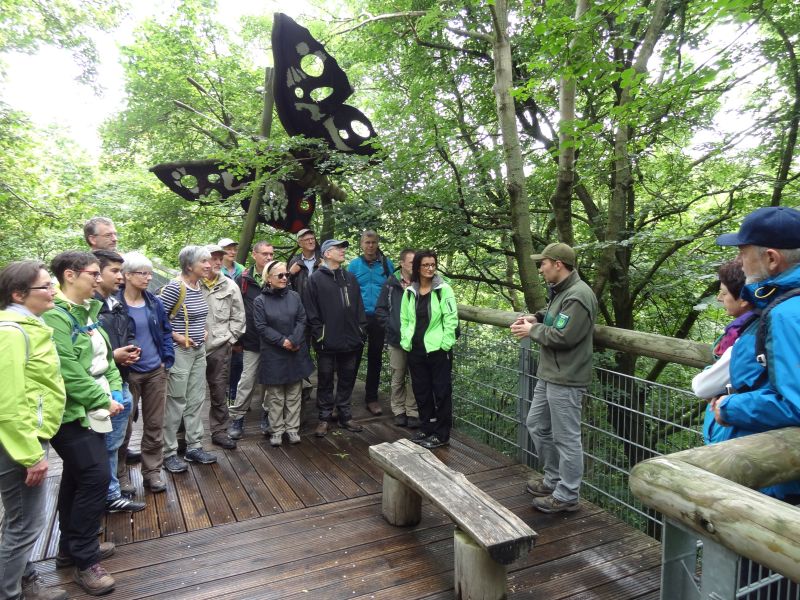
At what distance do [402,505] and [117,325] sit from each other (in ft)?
7.43

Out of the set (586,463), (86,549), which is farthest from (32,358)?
(586,463)

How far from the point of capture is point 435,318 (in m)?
4.42

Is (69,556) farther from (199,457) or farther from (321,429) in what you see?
(321,429)

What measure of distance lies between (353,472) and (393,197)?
337cm

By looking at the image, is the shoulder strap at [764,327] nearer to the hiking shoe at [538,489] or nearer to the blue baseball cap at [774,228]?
the blue baseball cap at [774,228]

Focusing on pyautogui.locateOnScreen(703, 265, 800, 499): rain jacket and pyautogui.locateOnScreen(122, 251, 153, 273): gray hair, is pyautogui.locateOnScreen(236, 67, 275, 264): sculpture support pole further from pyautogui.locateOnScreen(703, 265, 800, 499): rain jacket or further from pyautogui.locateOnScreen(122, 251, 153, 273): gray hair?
pyautogui.locateOnScreen(703, 265, 800, 499): rain jacket

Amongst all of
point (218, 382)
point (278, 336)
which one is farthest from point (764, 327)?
point (218, 382)

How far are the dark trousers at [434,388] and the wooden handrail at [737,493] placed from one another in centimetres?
313

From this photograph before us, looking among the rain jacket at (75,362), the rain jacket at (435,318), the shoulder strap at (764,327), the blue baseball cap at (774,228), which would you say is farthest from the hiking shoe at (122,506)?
the blue baseball cap at (774,228)

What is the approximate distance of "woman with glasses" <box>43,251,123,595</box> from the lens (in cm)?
255

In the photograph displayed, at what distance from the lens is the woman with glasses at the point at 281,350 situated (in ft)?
14.8

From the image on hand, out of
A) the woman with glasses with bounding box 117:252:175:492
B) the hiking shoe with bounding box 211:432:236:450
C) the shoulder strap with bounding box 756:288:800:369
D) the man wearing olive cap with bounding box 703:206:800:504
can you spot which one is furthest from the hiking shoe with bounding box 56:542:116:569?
the shoulder strap with bounding box 756:288:800:369

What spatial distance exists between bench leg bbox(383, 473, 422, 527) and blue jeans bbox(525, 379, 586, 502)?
0.99 metres

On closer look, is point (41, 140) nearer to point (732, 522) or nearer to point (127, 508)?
point (127, 508)
